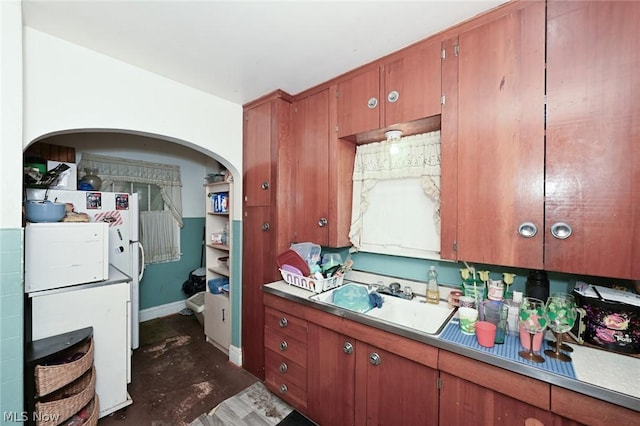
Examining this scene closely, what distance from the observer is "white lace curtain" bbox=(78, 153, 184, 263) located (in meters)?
3.19

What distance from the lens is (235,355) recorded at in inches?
97.1

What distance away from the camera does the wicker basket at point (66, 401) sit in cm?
135

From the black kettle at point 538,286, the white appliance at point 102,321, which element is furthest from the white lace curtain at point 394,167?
the white appliance at point 102,321

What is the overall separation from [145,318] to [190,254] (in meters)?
1.04

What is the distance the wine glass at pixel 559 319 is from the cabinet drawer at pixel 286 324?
1320 millimetres

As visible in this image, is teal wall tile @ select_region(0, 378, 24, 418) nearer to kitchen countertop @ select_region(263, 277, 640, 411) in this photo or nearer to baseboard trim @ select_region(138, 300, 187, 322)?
kitchen countertop @ select_region(263, 277, 640, 411)

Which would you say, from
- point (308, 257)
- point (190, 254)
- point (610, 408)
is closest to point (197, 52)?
point (308, 257)

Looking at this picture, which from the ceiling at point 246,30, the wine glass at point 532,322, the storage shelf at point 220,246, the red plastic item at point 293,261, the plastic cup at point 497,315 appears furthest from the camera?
the storage shelf at point 220,246

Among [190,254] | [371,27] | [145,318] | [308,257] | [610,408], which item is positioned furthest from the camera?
[190,254]

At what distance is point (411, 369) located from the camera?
125 cm

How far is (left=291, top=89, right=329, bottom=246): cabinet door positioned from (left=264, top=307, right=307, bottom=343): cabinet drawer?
0.63 m

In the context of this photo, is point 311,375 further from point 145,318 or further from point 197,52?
point 145,318

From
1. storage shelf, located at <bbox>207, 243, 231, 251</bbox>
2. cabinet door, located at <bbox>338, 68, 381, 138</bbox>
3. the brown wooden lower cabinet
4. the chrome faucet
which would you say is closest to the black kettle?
the brown wooden lower cabinet

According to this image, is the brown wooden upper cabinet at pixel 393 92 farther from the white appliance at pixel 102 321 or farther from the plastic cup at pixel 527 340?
the white appliance at pixel 102 321
